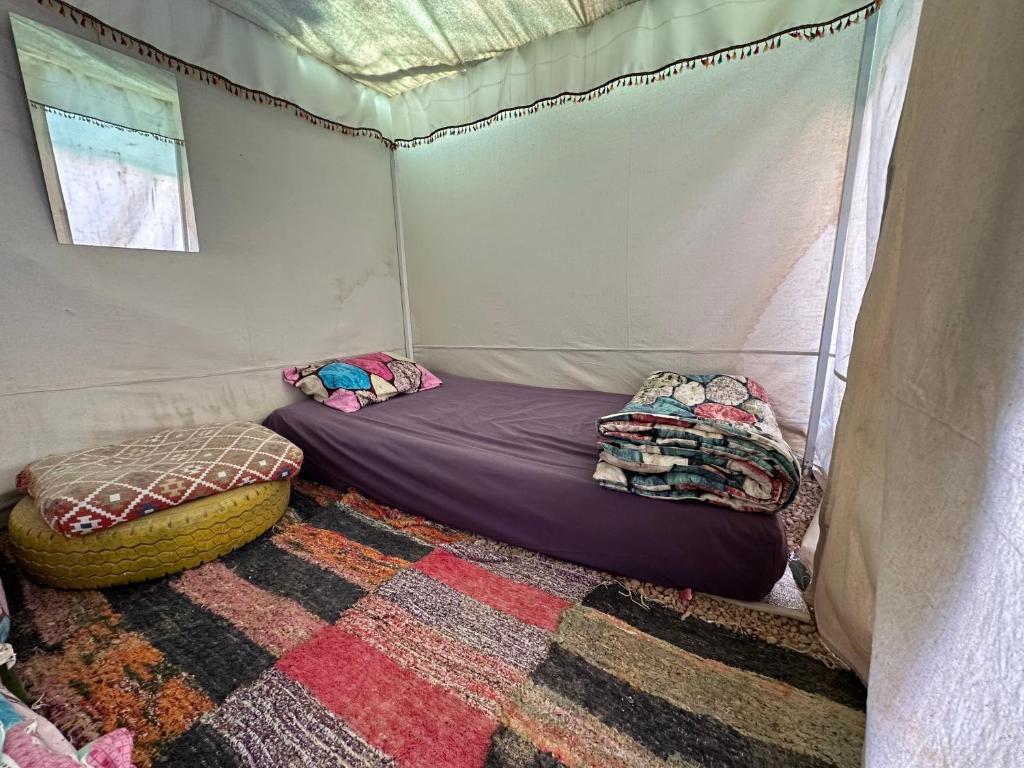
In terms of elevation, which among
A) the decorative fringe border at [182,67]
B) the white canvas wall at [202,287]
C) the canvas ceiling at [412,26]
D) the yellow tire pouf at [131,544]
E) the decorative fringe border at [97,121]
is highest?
the canvas ceiling at [412,26]

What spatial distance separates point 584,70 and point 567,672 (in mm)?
2440

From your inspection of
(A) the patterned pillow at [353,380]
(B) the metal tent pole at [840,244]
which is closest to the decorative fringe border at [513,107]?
(B) the metal tent pole at [840,244]

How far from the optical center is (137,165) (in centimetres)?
152

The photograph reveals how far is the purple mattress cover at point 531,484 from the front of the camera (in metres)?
1.02

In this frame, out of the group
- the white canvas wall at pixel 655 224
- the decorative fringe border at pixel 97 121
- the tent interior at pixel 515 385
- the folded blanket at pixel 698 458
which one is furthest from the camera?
the white canvas wall at pixel 655 224

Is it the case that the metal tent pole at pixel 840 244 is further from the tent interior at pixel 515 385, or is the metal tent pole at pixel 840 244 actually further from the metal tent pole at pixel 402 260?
the metal tent pole at pixel 402 260

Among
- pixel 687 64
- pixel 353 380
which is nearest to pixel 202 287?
pixel 353 380

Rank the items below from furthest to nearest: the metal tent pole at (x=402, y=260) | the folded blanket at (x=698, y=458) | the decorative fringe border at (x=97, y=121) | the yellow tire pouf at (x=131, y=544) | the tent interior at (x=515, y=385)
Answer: the metal tent pole at (x=402, y=260) < the decorative fringe border at (x=97, y=121) < the yellow tire pouf at (x=131, y=544) < the folded blanket at (x=698, y=458) < the tent interior at (x=515, y=385)

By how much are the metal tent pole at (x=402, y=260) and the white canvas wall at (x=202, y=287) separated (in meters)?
0.07

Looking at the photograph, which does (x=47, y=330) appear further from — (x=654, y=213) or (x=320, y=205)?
(x=654, y=213)

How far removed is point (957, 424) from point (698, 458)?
23.8 inches

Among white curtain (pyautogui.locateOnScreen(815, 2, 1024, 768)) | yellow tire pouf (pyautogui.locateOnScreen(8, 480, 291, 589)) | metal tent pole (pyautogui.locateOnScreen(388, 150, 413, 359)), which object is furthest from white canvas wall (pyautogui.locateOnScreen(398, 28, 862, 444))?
yellow tire pouf (pyautogui.locateOnScreen(8, 480, 291, 589))

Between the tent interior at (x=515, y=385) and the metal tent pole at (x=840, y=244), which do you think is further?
the metal tent pole at (x=840, y=244)

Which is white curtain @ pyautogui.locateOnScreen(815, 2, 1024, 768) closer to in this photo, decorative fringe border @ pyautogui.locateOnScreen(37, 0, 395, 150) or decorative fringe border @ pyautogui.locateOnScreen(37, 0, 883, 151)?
decorative fringe border @ pyautogui.locateOnScreen(37, 0, 883, 151)
